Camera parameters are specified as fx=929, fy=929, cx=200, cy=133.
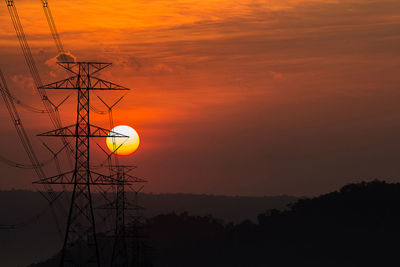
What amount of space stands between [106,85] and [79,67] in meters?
5.47

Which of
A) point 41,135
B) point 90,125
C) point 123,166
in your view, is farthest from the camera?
point 123,166

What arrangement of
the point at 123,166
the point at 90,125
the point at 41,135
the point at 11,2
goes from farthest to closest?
1. the point at 123,166
2. the point at 90,125
3. the point at 41,135
4. the point at 11,2

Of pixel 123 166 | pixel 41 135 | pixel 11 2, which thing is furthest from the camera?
pixel 123 166

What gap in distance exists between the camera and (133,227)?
11794 cm

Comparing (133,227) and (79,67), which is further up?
(79,67)

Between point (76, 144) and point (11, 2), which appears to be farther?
point (76, 144)

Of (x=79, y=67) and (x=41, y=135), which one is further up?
(x=79, y=67)

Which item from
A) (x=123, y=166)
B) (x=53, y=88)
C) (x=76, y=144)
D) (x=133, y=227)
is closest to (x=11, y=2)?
(x=53, y=88)

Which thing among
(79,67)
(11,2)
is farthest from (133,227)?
(11,2)

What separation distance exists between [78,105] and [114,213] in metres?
49.7

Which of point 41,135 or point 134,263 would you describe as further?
point 134,263

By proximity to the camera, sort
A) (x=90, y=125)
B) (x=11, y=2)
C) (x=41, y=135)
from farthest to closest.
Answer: (x=90, y=125) → (x=41, y=135) → (x=11, y=2)

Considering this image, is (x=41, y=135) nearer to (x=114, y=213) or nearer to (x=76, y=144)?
(x=76, y=144)

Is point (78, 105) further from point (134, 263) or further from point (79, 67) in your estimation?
point (134, 263)
